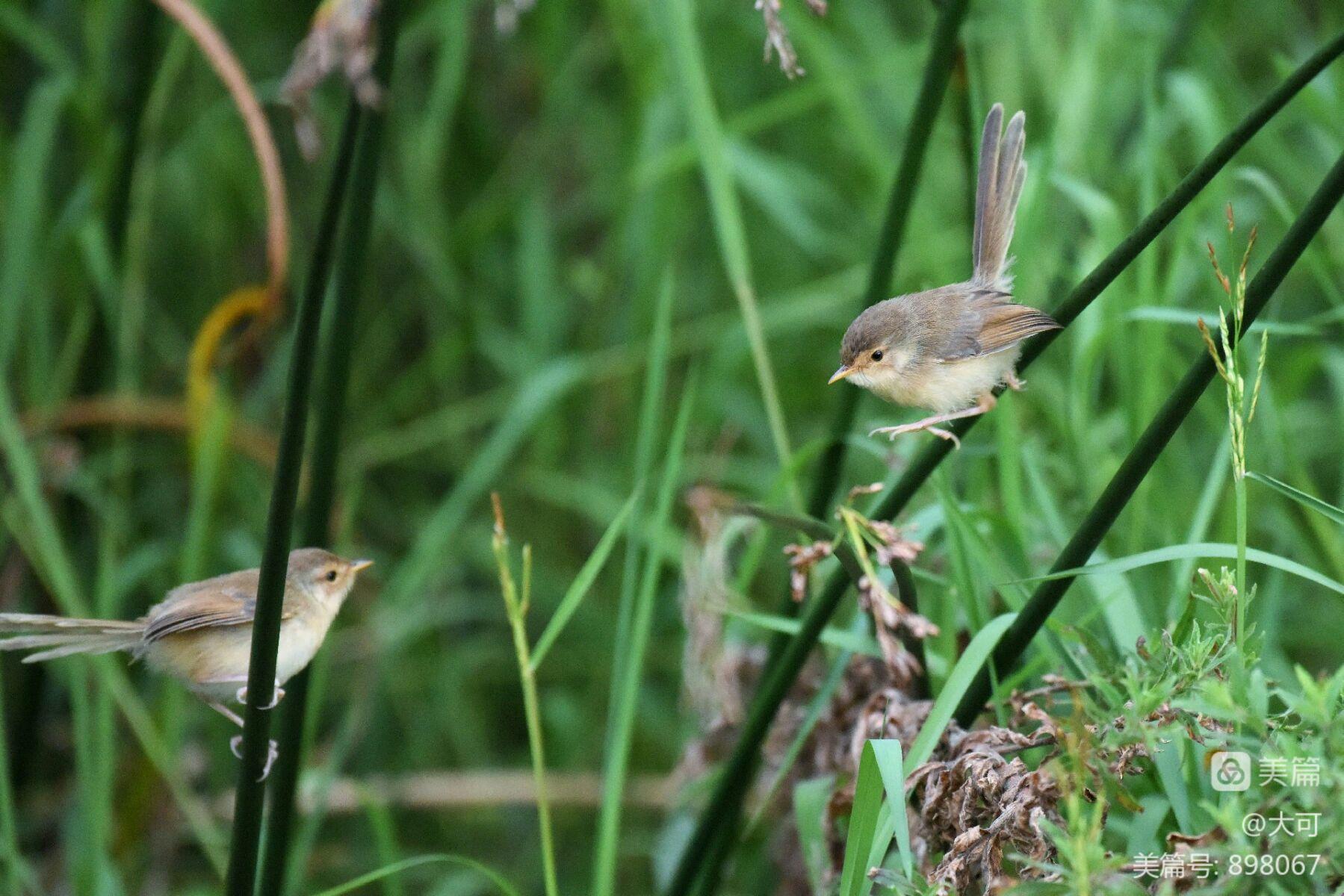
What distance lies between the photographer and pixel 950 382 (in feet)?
4.55

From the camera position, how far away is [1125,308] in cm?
232

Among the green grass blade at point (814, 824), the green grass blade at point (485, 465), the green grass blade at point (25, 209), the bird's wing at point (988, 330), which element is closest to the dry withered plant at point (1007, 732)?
the green grass blade at point (814, 824)

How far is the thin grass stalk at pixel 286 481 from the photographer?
1.05m

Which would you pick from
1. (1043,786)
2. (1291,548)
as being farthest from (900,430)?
(1291,548)

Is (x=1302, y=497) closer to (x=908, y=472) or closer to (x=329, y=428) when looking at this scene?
(x=908, y=472)

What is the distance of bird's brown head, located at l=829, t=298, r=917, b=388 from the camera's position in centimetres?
134

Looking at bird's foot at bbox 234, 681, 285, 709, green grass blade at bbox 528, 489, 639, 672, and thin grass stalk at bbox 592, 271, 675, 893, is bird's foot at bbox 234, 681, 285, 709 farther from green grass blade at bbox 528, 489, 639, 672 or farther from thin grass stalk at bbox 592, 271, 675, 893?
thin grass stalk at bbox 592, 271, 675, 893

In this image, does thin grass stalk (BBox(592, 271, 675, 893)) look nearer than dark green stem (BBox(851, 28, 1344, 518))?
No

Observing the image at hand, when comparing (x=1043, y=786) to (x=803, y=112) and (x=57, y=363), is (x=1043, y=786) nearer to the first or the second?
(x=57, y=363)

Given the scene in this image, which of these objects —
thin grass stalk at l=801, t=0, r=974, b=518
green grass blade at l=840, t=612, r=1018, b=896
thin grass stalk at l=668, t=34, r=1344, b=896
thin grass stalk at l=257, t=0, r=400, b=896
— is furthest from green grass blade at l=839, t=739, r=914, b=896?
thin grass stalk at l=257, t=0, r=400, b=896

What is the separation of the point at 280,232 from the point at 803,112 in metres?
2.92

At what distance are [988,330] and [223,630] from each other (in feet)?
3.22

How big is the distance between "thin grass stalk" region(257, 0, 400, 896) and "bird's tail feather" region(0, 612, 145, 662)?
24 cm

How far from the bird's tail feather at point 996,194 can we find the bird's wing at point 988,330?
70 millimetres
